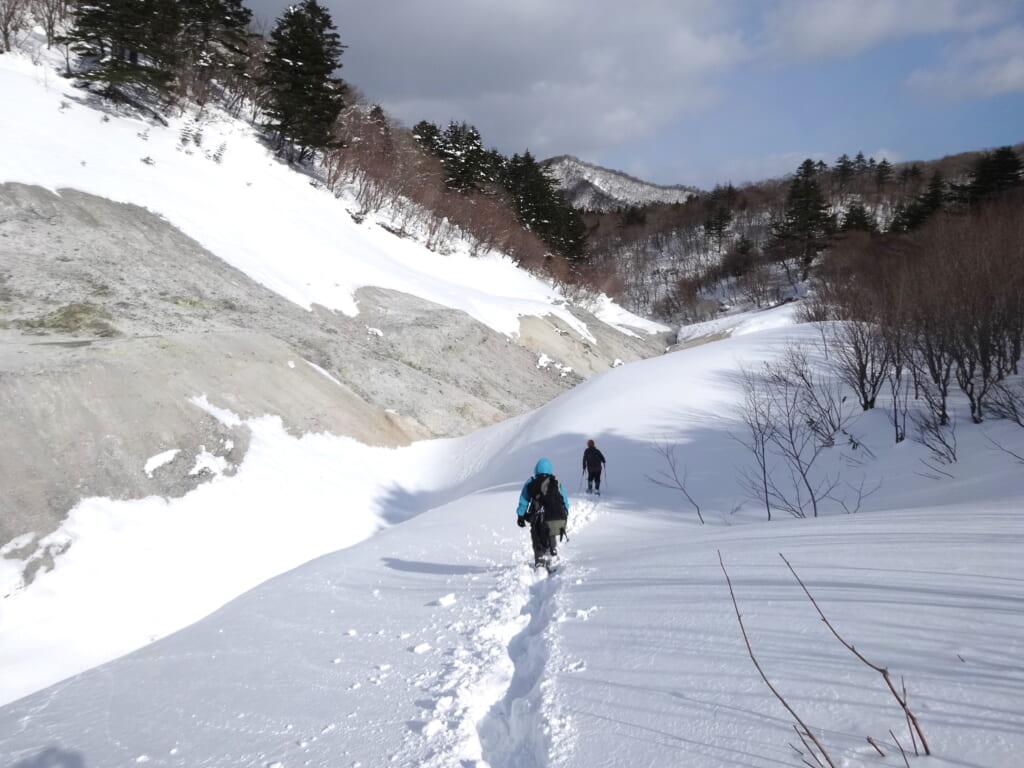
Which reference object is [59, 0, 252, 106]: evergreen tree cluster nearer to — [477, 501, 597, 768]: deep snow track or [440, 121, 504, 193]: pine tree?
[440, 121, 504, 193]: pine tree

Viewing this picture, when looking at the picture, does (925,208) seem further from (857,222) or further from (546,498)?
(546,498)

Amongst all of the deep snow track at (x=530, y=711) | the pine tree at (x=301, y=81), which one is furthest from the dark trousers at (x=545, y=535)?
the pine tree at (x=301, y=81)

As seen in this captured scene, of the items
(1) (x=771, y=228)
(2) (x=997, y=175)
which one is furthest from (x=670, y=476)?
(1) (x=771, y=228)

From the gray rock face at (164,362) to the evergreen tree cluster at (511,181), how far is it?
1172 inches

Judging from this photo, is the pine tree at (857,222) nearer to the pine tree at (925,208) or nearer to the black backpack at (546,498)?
the pine tree at (925,208)

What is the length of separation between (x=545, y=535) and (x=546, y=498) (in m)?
0.50

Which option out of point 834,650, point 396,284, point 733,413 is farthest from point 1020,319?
point 396,284

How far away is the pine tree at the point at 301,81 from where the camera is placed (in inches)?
1262

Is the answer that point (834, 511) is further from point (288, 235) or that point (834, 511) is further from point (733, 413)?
point (288, 235)

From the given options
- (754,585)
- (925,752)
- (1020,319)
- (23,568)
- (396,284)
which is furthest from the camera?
(396,284)

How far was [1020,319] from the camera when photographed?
12.6 metres

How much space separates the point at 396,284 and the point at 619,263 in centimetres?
6952

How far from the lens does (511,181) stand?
197ft

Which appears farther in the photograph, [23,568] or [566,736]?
[23,568]
